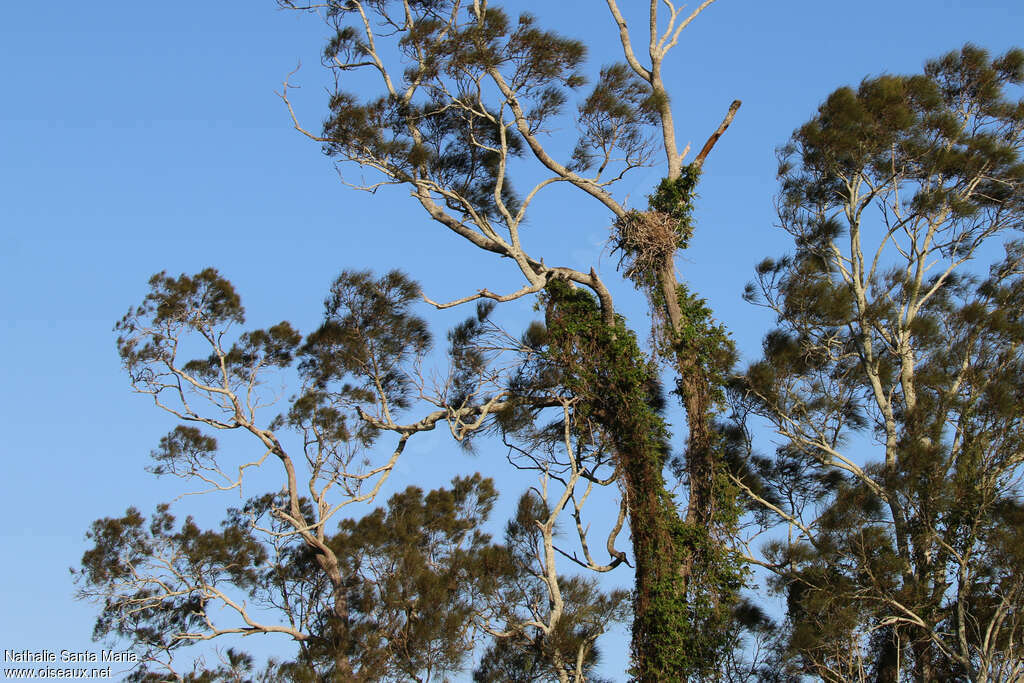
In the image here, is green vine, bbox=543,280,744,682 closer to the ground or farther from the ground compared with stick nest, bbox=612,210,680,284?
closer to the ground

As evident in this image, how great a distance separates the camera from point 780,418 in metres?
12.8

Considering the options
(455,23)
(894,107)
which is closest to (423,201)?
(455,23)

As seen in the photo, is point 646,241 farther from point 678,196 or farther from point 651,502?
point 651,502

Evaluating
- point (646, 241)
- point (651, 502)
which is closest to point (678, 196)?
point (646, 241)

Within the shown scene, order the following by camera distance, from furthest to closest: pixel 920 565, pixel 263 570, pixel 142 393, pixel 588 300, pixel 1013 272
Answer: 1. pixel 263 570
2. pixel 142 393
3. pixel 1013 272
4. pixel 588 300
5. pixel 920 565

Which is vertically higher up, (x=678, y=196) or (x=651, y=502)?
(x=678, y=196)

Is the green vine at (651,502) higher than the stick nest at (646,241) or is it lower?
lower

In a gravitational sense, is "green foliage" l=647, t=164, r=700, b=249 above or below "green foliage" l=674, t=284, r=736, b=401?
above

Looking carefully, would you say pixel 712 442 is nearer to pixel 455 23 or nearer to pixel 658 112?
pixel 658 112

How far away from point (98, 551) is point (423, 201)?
713cm

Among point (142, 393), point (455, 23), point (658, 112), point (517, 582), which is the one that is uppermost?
point (455, 23)

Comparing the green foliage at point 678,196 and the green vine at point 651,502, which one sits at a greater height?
the green foliage at point 678,196

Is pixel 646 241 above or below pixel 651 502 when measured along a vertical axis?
above

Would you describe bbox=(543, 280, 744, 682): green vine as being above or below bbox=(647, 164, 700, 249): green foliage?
below
